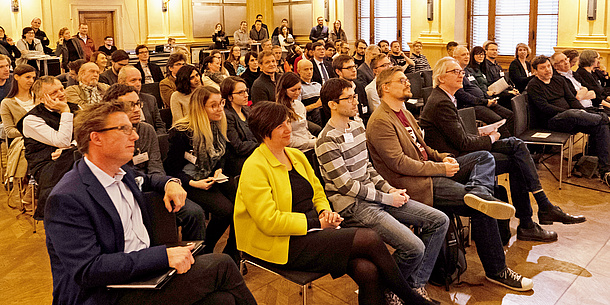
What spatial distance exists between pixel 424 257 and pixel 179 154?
1726mm

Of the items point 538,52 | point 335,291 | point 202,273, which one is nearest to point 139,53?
point 335,291

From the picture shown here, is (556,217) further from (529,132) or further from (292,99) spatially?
(292,99)

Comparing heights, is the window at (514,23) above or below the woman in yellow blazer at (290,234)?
above

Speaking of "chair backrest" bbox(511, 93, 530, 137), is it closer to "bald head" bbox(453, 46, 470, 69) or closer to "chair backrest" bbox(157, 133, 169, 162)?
"bald head" bbox(453, 46, 470, 69)

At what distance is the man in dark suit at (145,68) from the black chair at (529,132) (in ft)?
17.0

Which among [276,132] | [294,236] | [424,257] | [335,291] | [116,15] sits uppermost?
[116,15]

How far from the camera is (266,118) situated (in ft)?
9.32

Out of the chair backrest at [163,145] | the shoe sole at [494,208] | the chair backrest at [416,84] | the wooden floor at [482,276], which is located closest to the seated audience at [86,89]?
the wooden floor at [482,276]

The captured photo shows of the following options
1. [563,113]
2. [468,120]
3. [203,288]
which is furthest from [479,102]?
[203,288]

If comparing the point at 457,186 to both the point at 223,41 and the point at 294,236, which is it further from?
the point at 223,41

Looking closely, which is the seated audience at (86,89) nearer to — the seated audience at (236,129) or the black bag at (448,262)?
the seated audience at (236,129)

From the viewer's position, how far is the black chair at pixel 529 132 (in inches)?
214

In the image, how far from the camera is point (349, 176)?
3211 millimetres

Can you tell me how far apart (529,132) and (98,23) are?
12.8 metres
